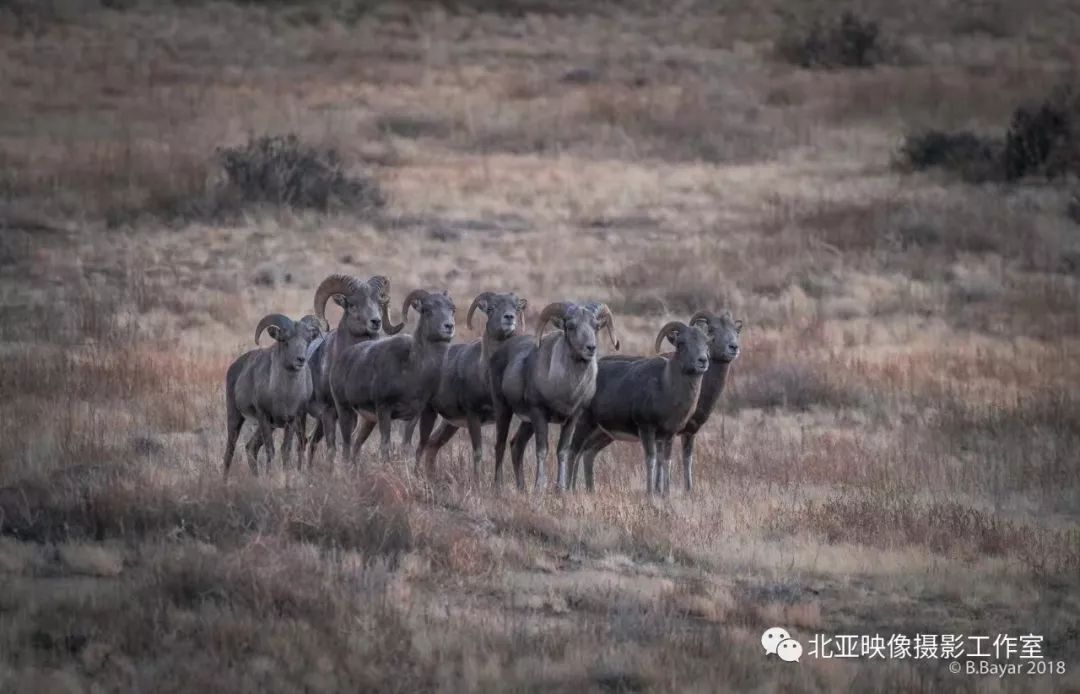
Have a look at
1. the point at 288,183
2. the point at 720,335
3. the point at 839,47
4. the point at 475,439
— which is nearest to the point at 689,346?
the point at 720,335

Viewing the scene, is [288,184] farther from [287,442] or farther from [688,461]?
[688,461]

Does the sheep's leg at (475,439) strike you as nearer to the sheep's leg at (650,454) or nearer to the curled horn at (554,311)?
the curled horn at (554,311)

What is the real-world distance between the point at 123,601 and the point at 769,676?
358cm

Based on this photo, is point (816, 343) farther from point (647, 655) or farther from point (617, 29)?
point (617, 29)

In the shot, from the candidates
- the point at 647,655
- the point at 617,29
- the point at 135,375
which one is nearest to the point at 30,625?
the point at 647,655

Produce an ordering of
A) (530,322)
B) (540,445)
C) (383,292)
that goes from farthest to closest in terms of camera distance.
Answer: (530,322) → (383,292) → (540,445)

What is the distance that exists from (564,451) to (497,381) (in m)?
0.77

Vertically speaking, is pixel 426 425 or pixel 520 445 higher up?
pixel 426 425

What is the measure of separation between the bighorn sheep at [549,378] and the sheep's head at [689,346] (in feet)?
1.54

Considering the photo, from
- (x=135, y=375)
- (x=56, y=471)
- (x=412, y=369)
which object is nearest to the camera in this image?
(x=56, y=471)

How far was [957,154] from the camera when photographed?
3544cm

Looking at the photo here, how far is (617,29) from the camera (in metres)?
62.7

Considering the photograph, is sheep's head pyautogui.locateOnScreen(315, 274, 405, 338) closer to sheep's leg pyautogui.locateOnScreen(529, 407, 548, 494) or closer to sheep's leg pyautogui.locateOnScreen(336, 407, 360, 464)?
sheep's leg pyautogui.locateOnScreen(336, 407, 360, 464)

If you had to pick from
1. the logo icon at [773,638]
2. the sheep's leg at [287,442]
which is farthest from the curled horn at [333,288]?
the logo icon at [773,638]
